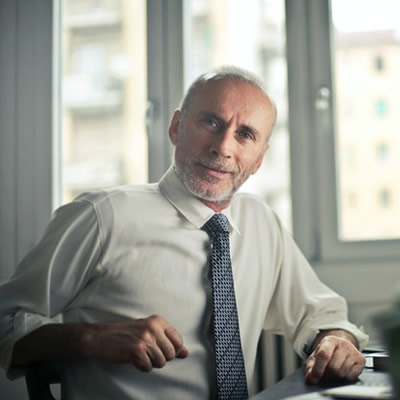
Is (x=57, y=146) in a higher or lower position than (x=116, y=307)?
higher

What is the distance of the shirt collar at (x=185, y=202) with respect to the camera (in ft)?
4.57

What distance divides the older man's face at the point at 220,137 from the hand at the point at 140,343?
43cm

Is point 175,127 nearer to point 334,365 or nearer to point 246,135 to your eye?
point 246,135

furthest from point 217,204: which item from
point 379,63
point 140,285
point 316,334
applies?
point 379,63

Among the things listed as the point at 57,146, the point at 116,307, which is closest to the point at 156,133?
the point at 57,146

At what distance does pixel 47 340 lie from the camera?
1.16 metres

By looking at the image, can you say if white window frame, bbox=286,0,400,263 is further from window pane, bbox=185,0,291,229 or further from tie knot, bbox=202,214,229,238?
tie knot, bbox=202,214,229,238

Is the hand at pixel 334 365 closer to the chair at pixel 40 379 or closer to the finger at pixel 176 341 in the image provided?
the finger at pixel 176 341

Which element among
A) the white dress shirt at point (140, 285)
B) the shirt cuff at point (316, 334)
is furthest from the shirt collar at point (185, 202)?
the shirt cuff at point (316, 334)

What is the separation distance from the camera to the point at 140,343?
1048mm

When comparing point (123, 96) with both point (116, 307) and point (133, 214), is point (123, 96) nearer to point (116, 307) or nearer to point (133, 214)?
point (133, 214)

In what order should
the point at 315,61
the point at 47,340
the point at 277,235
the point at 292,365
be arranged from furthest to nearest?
the point at 315,61 → the point at 292,365 → the point at 277,235 → the point at 47,340

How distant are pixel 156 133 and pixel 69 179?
0.41 m

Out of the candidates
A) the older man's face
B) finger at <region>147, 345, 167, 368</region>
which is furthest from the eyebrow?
finger at <region>147, 345, 167, 368</region>
